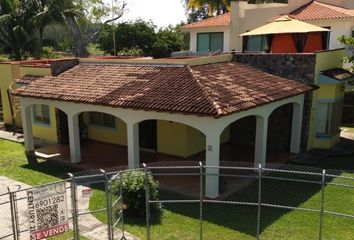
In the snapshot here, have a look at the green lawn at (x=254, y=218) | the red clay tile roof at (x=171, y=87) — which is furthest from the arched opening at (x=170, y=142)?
the green lawn at (x=254, y=218)

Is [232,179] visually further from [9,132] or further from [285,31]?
[9,132]

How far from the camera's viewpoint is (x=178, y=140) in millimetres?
18125

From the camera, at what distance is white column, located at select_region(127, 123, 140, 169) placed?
49.4 feet

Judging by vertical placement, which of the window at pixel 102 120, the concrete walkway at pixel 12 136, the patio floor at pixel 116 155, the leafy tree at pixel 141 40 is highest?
the leafy tree at pixel 141 40

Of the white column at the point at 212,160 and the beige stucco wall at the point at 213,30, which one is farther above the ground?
the beige stucco wall at the point at 213,30

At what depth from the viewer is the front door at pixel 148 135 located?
1909 cm

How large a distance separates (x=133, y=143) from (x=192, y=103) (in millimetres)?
3348

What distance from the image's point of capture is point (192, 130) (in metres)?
18.2

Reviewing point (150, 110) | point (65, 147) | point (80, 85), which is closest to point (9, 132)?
point (65, 147)

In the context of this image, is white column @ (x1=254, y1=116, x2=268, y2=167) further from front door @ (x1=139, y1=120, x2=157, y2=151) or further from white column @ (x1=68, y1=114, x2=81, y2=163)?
white column @ (x1=68, y1=114, x2=81, y2=163)

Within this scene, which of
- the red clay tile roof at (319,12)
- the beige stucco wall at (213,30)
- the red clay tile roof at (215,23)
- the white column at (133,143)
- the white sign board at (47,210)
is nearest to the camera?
the white sign board at (47,210)

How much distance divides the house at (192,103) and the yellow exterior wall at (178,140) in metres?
0.05

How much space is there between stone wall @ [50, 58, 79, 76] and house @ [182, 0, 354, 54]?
15.1 metres

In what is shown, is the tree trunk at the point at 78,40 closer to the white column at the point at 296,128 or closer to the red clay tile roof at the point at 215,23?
the red clay tile roof at the point at 215,23
